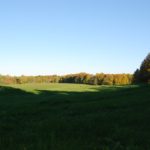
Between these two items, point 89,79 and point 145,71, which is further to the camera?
point 89,79

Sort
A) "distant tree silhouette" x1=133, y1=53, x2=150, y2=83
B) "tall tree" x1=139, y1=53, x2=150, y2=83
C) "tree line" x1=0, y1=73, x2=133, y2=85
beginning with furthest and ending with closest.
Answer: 1. "tree line" x1=0, y1=73, x2=133, y2=85
2. "distant tree silhouette" x1=133, y1=53, x2=150, y2=83
3. "tall tree" x1=139, y1=53, x2=150, y2=83

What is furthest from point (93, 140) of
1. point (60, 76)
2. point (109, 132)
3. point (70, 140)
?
point (60, 76)

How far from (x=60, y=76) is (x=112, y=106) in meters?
167

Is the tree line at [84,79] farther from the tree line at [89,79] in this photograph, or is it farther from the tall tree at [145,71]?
the tall tree at [145,71]

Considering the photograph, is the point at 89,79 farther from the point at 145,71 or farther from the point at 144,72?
the point at 145,71

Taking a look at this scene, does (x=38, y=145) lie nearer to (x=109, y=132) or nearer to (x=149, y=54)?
(x=109, y=132)

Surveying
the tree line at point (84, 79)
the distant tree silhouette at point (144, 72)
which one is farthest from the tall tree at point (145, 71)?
the tree line at point (84, 79)

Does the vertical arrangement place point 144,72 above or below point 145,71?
below

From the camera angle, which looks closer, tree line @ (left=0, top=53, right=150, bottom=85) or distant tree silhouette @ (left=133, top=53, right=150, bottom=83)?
distant tree silhouette @ (left=133, top=53, right=150, bottom=83)

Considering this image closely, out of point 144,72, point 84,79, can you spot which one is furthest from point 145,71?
point 84,79

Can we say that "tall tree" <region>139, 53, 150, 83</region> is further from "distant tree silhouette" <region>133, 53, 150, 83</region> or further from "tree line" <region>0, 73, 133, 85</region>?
"tree line" <region>0, 73, 133, 85</region>

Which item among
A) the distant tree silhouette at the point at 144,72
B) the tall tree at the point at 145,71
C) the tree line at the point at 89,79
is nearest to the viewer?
the tall tree at the point at 145,71

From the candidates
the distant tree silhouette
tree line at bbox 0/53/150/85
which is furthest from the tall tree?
tree line at bbox 0/53/150/85

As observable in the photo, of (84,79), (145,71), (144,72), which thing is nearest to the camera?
(145,71)
